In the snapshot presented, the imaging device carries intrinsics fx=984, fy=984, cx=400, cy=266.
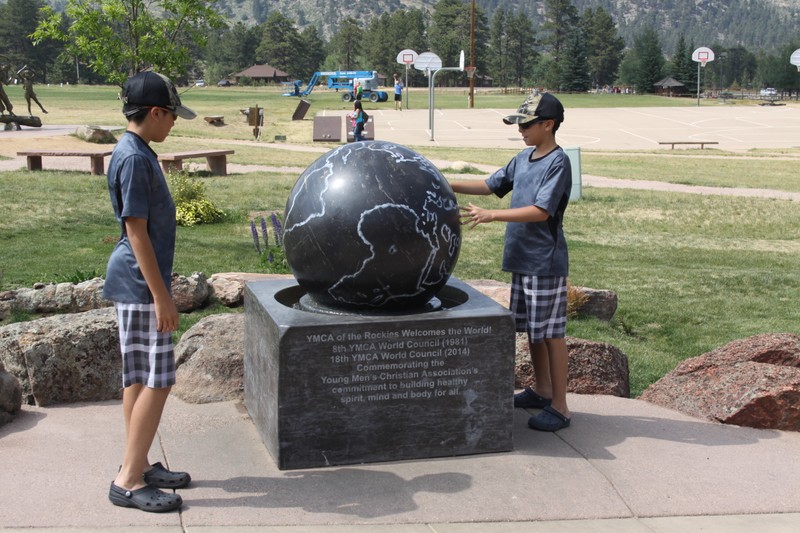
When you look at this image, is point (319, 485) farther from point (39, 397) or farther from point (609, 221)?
point (609, 221)

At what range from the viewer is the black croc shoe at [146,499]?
4.07 meters

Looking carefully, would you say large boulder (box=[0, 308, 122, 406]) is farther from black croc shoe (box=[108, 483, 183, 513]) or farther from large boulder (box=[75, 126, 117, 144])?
large boulder (box=[75, 126, 117, 144])

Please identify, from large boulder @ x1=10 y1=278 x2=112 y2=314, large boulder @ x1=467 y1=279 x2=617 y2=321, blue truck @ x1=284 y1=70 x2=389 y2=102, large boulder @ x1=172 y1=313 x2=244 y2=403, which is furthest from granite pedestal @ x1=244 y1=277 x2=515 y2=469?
blue truck @ x1=284 y1=70 x2=389 y2=102

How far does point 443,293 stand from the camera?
5.59m

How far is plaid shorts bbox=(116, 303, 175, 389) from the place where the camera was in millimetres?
4121

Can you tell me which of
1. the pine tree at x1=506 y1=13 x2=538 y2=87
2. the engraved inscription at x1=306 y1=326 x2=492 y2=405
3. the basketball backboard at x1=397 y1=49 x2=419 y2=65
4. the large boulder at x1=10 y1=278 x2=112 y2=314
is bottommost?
the large boulder at x1=10 y1=278 x2=112 y2=314

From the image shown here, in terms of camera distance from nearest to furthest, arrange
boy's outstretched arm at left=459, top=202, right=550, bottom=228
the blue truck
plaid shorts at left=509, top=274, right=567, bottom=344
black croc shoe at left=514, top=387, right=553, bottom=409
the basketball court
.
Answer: boy's outstretched arm at left=459, top=202, right=550, bottom=228 < plaid shorts at left=509, top=274, right=567, bottom=344 < black croc shoe at left=514, top=387, right=553, bottom=409 < the basketball court < the blue truck

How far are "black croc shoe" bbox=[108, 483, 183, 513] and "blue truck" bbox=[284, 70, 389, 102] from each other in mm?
55387

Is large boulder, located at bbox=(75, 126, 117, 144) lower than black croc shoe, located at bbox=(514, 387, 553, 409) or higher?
higher

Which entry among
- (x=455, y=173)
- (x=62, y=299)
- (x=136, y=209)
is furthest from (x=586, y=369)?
(x=455, y=173)

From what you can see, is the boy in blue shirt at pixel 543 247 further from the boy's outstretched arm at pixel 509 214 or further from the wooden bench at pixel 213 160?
the wooden bench at pixel 213 160

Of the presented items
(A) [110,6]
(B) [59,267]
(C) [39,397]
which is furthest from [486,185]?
(A) [110,6]

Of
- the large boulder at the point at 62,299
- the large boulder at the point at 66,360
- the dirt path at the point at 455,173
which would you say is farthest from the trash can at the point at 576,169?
the large boulder at the point at 66,360

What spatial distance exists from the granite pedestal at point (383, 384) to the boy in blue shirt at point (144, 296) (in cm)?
63
